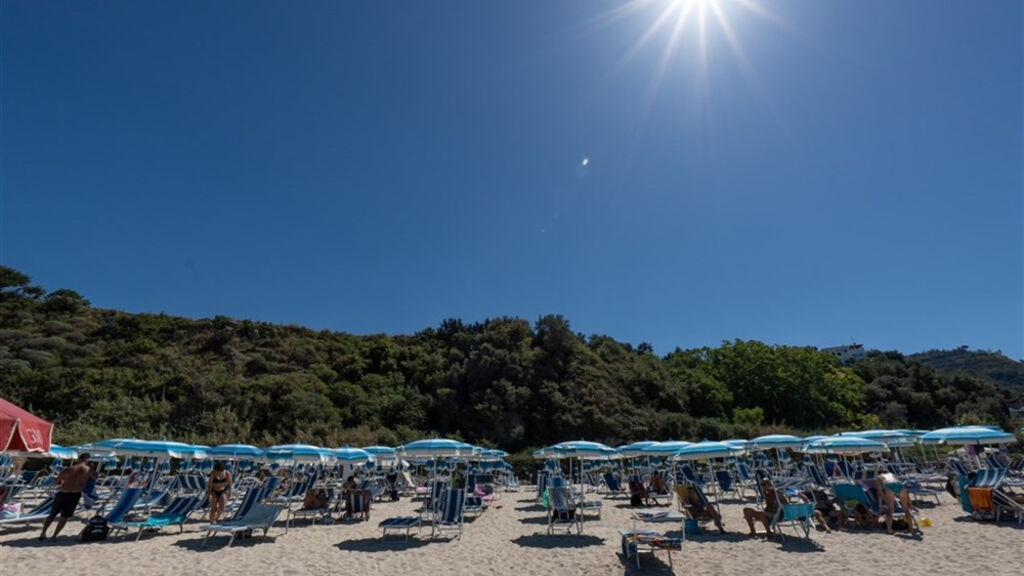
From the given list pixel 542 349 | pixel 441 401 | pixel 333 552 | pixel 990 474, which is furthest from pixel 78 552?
pixel 542 349

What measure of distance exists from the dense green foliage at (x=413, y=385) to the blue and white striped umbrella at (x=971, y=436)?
58.1ft

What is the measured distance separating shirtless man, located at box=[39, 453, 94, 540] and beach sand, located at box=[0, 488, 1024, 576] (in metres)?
0.35

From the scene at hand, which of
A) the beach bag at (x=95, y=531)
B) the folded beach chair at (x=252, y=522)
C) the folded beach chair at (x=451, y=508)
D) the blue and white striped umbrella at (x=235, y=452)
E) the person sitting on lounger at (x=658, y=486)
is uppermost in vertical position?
the blue and white striped umbrella at (x=235, y=452)

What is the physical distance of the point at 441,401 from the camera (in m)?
31.6

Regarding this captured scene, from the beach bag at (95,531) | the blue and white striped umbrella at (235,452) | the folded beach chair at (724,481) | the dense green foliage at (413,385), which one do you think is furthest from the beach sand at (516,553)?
the dense green foliage at (413,385)

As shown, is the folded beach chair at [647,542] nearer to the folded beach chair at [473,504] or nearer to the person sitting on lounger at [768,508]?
the person sitting on lounger at [768,508]

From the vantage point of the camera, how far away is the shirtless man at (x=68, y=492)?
7.61m

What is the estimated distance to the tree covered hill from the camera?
82.9 m

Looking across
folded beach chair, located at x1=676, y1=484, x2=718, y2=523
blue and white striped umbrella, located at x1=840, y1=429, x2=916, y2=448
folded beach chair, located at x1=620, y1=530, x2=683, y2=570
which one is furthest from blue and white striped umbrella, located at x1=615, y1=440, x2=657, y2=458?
folded beach chair, located at x1=620, y1=530, x2=683, y2=570

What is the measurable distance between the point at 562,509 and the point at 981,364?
12010 centimetres

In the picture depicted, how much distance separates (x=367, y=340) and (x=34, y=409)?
68.3 ft

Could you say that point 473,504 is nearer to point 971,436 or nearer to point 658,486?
point 658,486

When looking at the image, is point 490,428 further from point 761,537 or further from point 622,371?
point 761,537

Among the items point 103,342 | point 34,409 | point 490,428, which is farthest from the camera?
point 103,342
